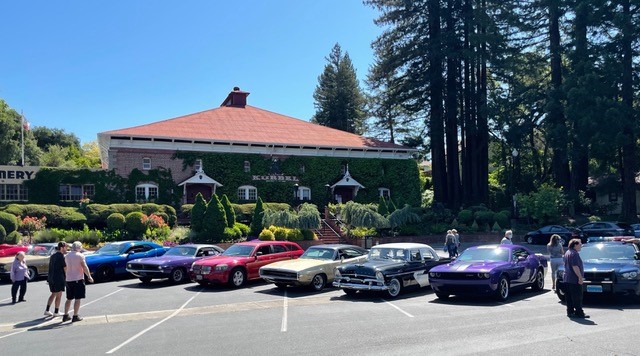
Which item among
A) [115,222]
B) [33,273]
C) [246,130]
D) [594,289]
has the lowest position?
[33,273]

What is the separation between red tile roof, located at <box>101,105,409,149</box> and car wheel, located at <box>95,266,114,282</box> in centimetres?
1965

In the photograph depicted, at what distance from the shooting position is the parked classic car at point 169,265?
17094mm

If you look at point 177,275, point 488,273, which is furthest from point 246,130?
point 488,273

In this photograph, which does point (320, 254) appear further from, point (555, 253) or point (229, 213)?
point (229, 213)

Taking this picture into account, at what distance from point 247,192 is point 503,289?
100 ft

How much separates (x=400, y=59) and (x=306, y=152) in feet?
40.0

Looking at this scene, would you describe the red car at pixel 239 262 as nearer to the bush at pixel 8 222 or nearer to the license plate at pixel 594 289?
the license plate at pixel 594 289

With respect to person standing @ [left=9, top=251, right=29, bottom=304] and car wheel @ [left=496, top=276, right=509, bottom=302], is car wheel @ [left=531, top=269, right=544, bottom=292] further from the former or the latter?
person standing @ [left=9, top=251, right=29, bottom=304]

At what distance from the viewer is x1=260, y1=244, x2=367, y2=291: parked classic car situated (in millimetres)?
15000

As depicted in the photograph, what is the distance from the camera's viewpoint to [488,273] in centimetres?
1246

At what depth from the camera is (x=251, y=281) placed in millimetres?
17688

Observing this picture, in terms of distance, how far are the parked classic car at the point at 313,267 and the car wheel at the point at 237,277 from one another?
3.48ft

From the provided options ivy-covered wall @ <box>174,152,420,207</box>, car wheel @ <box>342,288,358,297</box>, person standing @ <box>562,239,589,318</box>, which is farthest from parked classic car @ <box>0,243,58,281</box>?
ivy-covered wall @ <box>174,152,420,207</box>

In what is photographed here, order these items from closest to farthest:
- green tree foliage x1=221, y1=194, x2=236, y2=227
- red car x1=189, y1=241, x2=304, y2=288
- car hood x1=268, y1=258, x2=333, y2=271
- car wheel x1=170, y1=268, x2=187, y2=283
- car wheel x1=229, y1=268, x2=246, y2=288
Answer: car hood x1=268, y1=258, x2=333, y2=271 → red car x1=189, y1=241, x2=304, y2=288 → car wheel x1=229, y1=268, x2=246, y2=288 → car wheel x1=170, y1=268, x2=187, y2=283 → green tree foliage x1=221, y1=194, x2=236, y2=227
